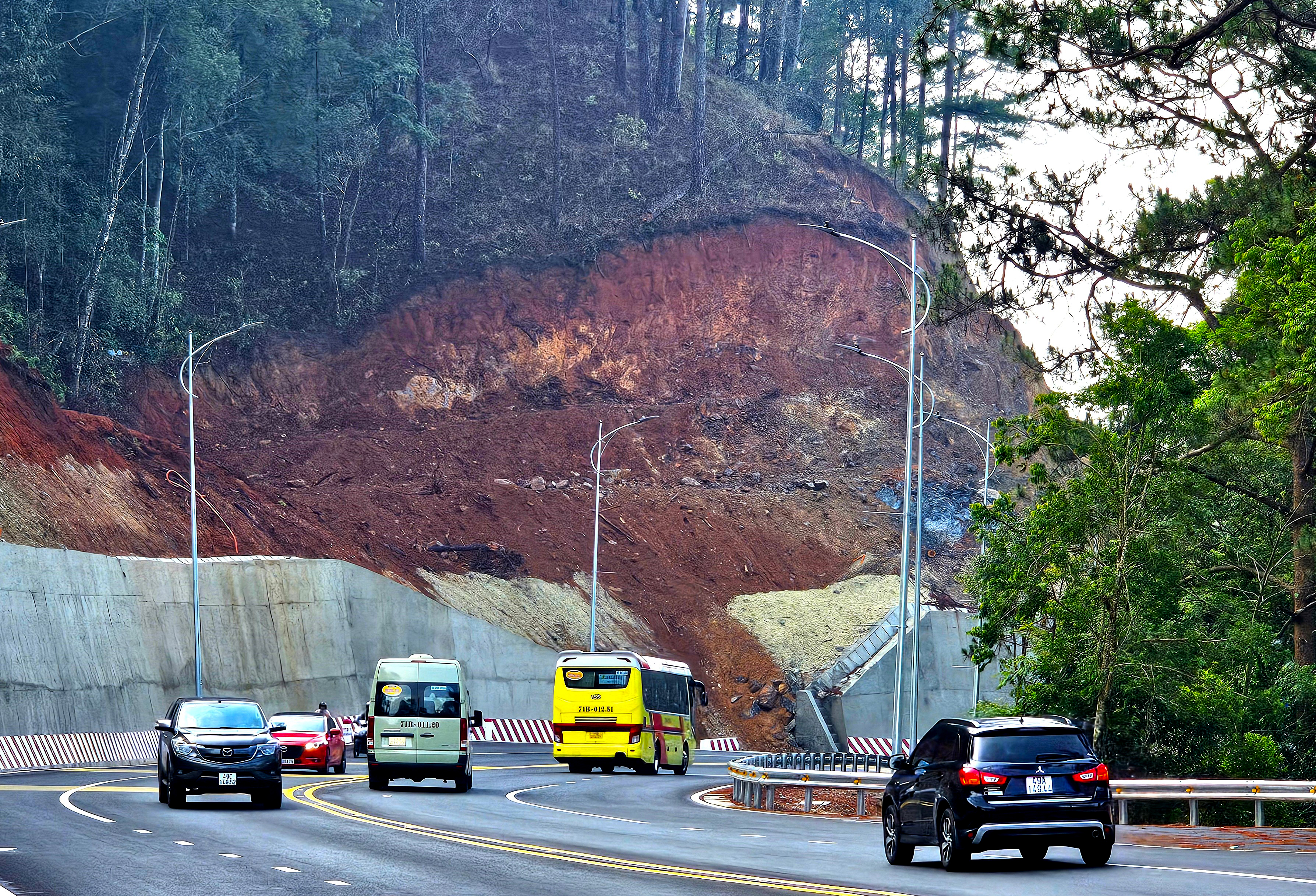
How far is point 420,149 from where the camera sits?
76.2 metres

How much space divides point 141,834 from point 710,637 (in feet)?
156

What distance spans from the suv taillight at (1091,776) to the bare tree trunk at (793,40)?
90102 mm

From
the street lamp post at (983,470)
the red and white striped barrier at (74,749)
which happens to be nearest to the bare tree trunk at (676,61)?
the street lamp post at (983,470)

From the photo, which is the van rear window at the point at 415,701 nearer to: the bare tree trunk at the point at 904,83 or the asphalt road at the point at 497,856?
the asphalt road at the point at 497,856

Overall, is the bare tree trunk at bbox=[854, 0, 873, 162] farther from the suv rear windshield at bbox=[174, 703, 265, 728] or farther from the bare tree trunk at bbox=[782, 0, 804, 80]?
the suv rear windshield at bbox=[174, 703, 265, 728]

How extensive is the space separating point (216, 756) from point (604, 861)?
28.7ft

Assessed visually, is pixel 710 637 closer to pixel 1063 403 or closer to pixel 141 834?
pixel 1063 403

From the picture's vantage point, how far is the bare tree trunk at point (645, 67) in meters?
87.9

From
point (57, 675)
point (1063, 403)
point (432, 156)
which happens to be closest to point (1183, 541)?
point (1063, 403)

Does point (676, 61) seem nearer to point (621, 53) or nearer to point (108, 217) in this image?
point (621, 53)

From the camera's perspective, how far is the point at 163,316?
65.7m

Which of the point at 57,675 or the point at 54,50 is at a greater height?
the point at 54,50

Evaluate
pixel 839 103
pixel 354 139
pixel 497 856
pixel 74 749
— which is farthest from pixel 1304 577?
pixel 839 103

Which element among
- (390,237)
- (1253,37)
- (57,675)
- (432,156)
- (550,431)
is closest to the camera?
(1253,37)
